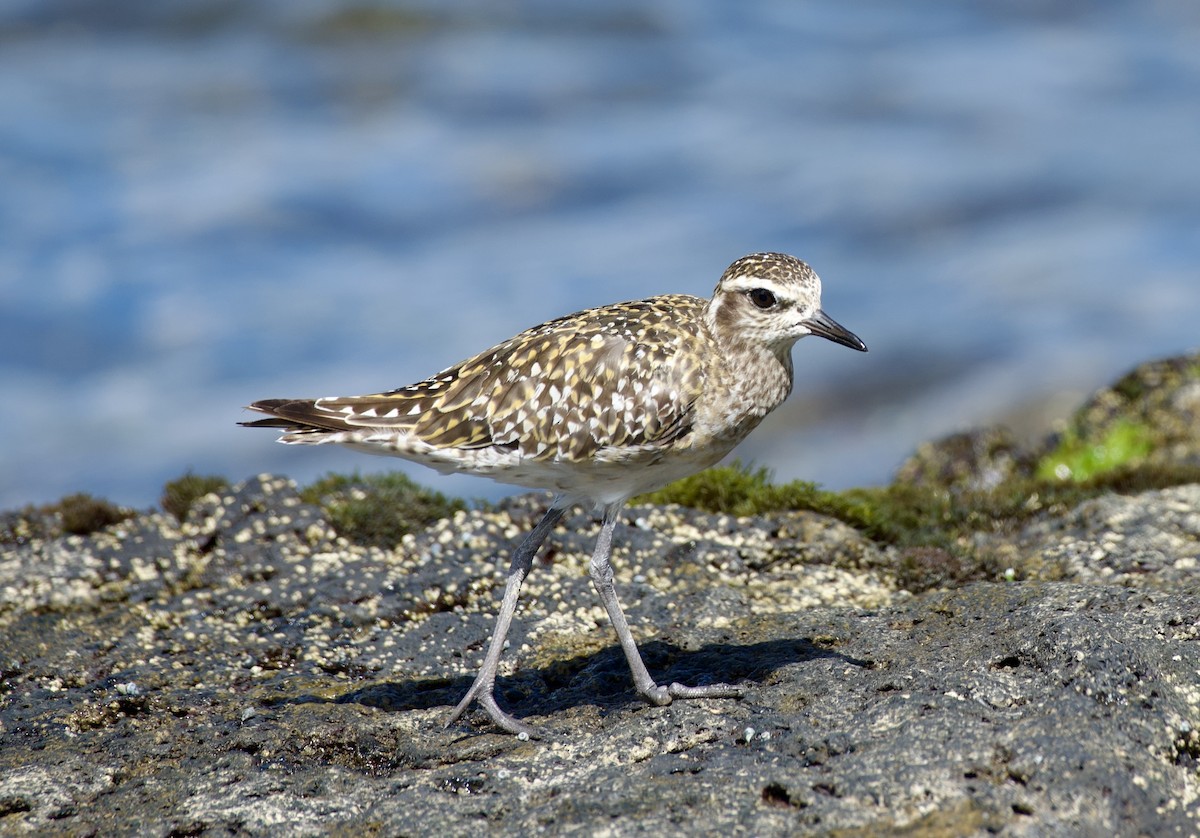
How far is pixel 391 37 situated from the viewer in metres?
30.1

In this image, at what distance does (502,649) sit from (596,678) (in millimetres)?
656

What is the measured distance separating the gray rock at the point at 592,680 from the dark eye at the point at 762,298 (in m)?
2.07

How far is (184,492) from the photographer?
9766 mm

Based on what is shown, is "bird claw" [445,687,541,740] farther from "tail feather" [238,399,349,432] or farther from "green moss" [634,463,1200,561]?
"green moss" [634,463,1200,561]

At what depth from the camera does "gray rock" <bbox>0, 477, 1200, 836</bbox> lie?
552 centimetres

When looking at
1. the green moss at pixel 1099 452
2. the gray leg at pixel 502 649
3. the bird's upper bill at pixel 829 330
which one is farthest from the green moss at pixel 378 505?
the green moss at pixel 1099 452

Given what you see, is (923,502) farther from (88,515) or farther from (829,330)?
(88,515)

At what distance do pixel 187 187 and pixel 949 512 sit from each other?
1910cm

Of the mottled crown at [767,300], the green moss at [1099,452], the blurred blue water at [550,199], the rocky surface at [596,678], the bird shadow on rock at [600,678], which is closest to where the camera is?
the rocky surface at [596,678]

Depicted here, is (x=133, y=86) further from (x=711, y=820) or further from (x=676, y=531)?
(x=711, y=820)

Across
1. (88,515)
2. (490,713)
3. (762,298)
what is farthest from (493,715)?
(88,515)

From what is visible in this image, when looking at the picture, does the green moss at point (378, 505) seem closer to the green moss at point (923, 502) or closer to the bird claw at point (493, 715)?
the green moss at point (923, 502)

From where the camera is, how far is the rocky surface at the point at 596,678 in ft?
18.1

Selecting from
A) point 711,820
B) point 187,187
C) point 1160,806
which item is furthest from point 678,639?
point 187,187
